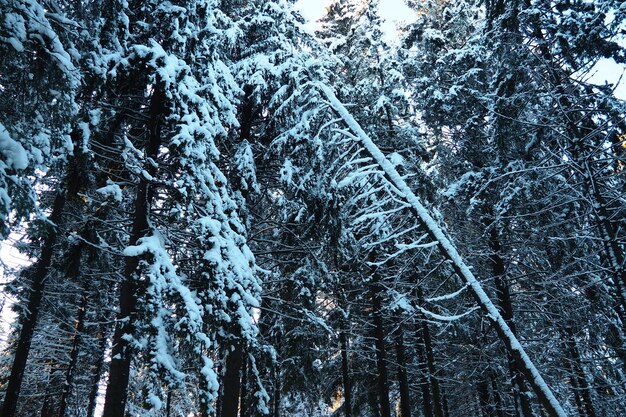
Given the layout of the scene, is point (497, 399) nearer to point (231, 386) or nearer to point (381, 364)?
point (381, 364)

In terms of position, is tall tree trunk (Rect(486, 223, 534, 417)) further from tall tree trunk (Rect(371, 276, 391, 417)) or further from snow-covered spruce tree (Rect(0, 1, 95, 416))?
snow-covered spruce tree (Rect(0, 1, 95, 416))

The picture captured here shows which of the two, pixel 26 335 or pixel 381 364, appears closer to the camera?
pixel 26 335

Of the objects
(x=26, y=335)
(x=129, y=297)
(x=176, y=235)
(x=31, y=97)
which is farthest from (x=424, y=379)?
(x=31, y=97)

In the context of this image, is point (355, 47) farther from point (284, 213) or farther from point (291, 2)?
point (284, 213)

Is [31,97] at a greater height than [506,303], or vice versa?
[31,97]

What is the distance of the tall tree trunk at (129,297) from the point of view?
6.30 metres

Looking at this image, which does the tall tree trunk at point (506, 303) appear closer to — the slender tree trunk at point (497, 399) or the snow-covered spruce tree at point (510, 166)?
the snow-covered spruce tree at point (510, 166)

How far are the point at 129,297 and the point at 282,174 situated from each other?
14.3 ft

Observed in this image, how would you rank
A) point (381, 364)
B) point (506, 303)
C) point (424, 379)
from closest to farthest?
point (506, 303) → point (381, 364) → point (424, 379)

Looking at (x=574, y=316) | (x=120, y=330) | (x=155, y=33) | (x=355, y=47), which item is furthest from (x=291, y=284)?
(x=355, y=47)

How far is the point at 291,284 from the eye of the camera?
11141 mm

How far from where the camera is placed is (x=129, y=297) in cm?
685

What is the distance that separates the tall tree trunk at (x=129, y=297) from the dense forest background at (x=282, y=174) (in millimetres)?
41

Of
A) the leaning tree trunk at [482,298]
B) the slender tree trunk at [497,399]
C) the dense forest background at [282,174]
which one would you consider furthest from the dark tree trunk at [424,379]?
the leaning tree trunk at [482,298]
